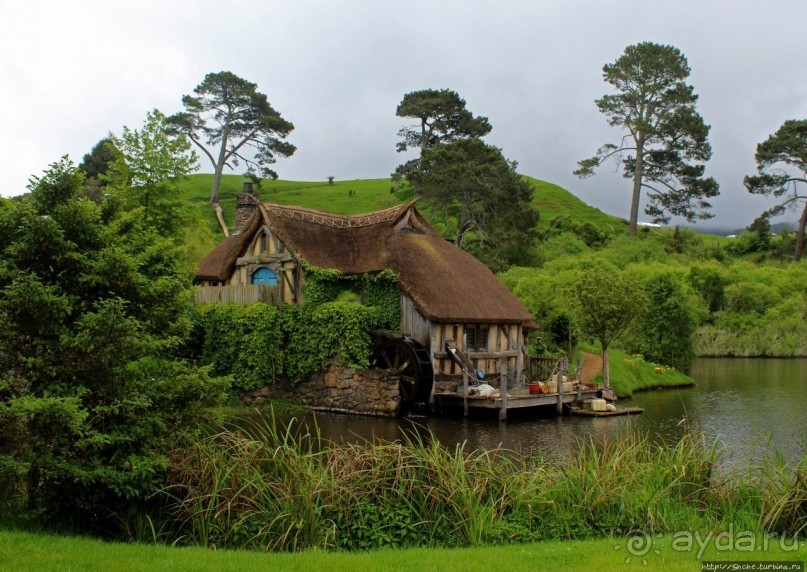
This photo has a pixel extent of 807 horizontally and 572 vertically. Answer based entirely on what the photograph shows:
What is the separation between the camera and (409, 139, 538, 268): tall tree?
42.8 meters

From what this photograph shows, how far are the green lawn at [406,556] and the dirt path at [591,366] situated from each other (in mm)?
21541

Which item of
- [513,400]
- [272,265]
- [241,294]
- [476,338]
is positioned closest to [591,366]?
[476,338]

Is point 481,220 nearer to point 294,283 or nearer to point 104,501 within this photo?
point 294,283

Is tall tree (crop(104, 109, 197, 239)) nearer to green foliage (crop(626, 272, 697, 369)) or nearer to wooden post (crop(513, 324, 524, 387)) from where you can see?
wooden post (crop(513, 324, 524, 387))

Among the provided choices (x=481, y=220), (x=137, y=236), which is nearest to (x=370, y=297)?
(x=137, y=236)

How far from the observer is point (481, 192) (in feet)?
144

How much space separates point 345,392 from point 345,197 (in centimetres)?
5176

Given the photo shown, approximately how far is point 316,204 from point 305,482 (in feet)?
206

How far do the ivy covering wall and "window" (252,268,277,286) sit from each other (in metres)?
1.61

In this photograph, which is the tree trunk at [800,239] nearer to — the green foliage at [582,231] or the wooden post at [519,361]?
the green foliage at [582,231]

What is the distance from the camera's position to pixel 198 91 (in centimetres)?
5725

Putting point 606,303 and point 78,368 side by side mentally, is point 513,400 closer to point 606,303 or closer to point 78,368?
point 606,303

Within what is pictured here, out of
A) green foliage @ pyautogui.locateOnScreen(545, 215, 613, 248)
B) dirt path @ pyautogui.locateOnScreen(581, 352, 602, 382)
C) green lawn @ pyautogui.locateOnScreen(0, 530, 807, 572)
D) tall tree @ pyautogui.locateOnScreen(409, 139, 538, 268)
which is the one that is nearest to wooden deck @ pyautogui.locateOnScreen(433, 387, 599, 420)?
dirt path @ pyautogui.locateOnScreen(581, 352, 602, 382)

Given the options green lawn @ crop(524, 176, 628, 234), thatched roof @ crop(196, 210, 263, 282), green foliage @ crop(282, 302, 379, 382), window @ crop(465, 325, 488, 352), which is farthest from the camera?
green lawn @ crop(524, 176, 628, 234)
